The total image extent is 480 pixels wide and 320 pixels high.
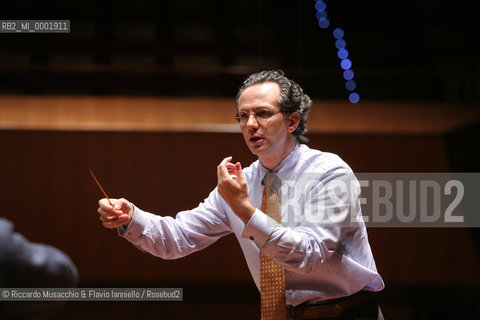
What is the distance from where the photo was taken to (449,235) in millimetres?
3641

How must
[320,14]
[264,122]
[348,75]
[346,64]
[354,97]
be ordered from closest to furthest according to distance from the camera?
[264,122]
[354,97]
[348,75]
[346,64]
[320,14]

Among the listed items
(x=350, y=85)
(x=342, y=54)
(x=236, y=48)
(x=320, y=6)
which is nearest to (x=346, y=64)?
(x=342, y=54)

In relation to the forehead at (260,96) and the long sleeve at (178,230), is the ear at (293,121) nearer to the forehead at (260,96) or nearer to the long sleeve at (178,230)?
the forehead at (260,96)

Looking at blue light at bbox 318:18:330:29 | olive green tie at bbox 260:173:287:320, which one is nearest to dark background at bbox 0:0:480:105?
blue light at bbox 318:18:330:29

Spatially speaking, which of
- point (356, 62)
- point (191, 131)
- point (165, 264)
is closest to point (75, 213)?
point (165, 264)

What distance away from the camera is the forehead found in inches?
70.1

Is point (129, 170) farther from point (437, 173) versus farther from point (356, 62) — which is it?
point (356, 62)

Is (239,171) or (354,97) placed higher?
(354,97)

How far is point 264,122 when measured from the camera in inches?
69.3

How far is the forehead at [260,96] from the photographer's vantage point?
1.78 meters

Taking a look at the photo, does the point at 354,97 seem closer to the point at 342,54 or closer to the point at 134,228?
the point at 342,54

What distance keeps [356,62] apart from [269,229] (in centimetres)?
435

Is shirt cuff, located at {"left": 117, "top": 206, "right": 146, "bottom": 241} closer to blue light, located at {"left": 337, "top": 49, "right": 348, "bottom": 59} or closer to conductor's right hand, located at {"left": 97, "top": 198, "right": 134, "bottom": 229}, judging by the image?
conductor's right hand, located at {"left": 97, "top": 198, "right": 134, "bottom": 229}

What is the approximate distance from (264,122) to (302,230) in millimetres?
420
